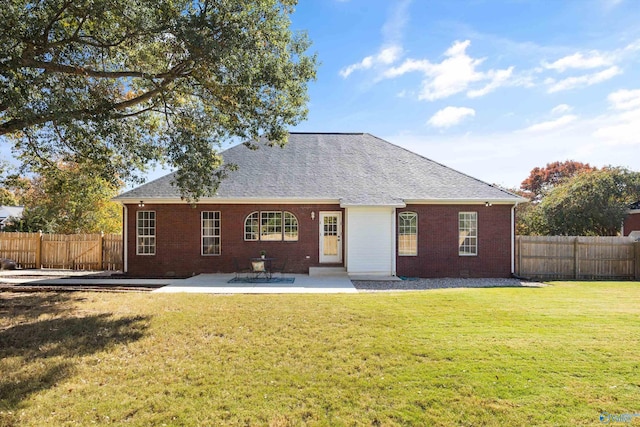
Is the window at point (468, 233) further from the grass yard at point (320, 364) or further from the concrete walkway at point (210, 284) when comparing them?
the grass yard at point (320, 364)

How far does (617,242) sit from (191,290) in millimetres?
17567

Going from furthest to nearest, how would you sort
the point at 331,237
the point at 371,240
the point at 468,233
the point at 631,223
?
the point at 631,223 → the point at 331,237 → the point at 468,233 → the point at 371,240

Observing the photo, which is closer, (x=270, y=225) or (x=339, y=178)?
(x=270, y=225)

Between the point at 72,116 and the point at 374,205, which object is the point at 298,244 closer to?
the point at 374,205

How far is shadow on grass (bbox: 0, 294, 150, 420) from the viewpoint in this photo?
4727 millimetres

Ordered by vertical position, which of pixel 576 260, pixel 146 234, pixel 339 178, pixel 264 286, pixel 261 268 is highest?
pixel 339 178

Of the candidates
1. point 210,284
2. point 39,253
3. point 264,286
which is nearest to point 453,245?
point 264,286

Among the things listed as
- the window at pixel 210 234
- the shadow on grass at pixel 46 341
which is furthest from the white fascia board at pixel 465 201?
the shadow on grass at pixel 46 341

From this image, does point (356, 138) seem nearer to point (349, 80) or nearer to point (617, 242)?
point (349, 80)

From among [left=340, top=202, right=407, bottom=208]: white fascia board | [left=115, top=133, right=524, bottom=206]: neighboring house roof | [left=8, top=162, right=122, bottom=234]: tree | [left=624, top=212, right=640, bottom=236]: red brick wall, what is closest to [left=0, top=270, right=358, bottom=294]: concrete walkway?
[left=340, top=202, right=407, bottom=208]: white fascia board

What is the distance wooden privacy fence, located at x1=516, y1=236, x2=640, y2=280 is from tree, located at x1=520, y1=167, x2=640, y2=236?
9.65 m

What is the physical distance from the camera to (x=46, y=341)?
6.36 m

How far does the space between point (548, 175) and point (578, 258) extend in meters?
34.5

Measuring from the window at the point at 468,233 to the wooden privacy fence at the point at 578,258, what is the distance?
2102 millimetres
